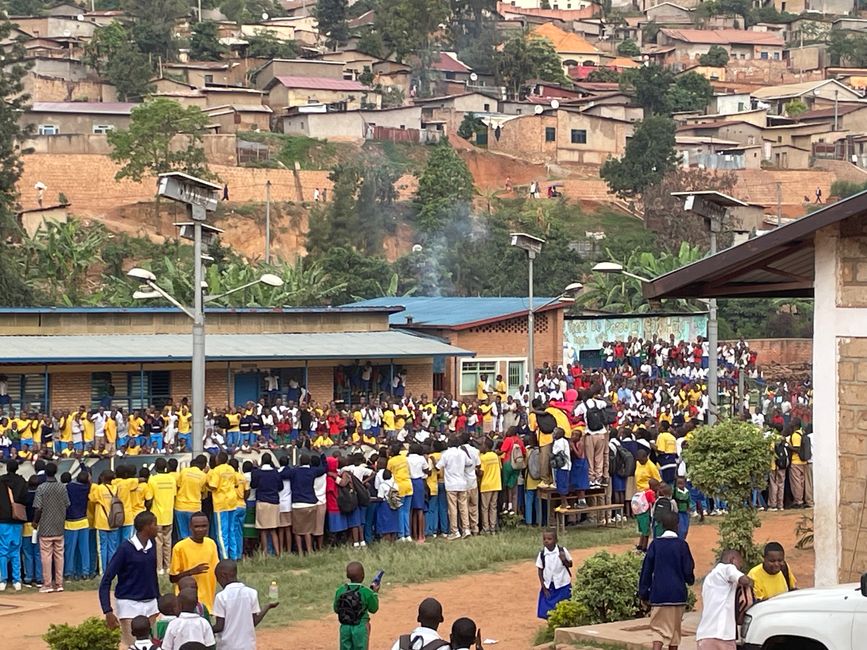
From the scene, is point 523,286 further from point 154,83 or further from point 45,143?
point 154,83

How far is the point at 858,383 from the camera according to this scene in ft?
42.3

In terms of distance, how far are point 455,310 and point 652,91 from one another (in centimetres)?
5540

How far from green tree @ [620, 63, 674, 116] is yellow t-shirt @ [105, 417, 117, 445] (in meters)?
70.0

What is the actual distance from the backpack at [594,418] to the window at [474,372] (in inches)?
834

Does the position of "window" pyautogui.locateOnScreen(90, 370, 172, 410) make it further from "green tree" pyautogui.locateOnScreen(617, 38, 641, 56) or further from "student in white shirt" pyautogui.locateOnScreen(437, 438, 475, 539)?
"green tree" pyautogui.locateOnScreen(617, 38, 641, 56)

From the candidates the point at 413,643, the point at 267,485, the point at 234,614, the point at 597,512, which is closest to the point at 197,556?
the point at 234,614

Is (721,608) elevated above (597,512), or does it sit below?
above

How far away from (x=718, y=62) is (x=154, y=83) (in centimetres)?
4250

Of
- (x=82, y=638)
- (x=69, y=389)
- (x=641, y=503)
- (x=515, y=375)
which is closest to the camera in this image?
(x=82, y=638)

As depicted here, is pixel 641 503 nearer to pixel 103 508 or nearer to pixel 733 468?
pixel 733 468

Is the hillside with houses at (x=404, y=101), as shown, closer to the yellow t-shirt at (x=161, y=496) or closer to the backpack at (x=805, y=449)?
the backpack at (x=805, y=449)

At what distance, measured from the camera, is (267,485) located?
18.4 metres

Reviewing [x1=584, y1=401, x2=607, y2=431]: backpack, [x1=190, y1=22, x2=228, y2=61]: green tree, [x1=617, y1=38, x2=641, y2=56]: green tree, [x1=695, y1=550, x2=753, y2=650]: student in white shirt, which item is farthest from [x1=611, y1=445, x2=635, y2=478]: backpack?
[x1=617, y1=38, x2=641, y2=56]: green tree

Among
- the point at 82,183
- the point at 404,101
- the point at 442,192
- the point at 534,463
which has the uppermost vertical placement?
the point at 404,101
